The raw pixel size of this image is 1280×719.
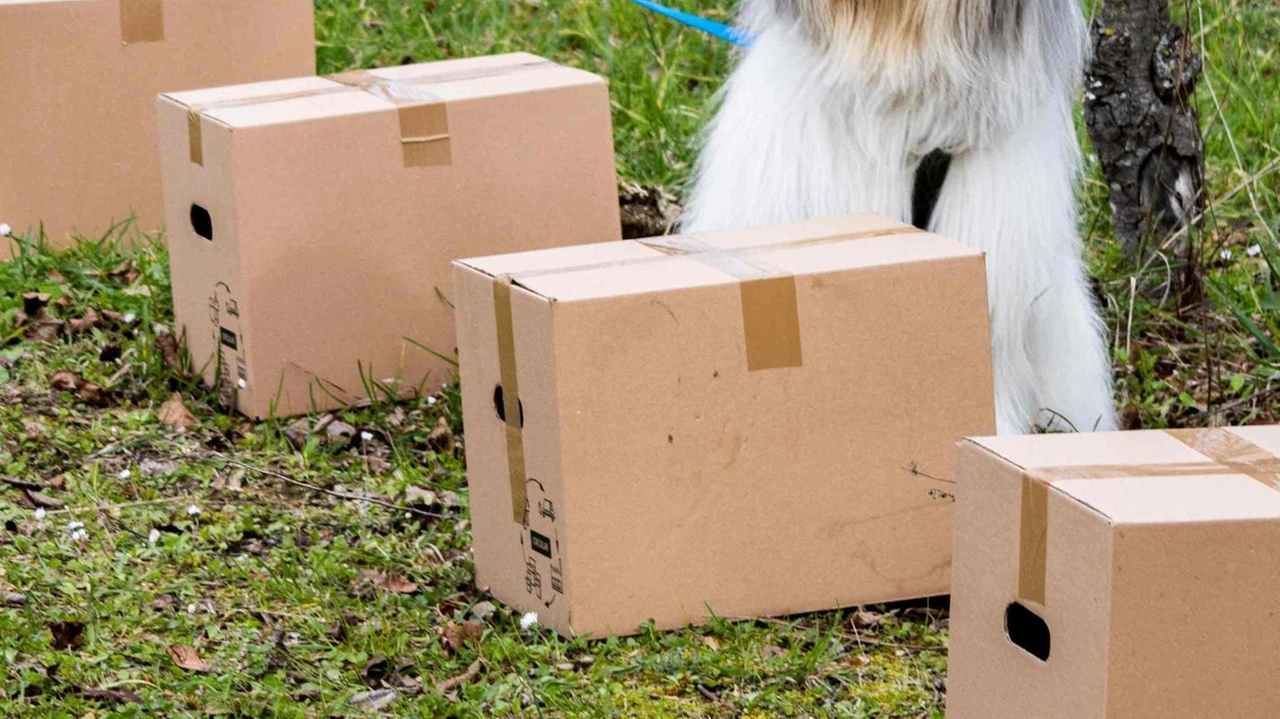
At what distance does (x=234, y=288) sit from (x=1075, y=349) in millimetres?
1834

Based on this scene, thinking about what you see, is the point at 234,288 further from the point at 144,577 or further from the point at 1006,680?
the point at 1006,680

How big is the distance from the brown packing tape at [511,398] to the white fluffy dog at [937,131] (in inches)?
30.0

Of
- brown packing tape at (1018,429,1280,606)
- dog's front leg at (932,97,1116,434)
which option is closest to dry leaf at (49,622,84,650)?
brown packing tape at (1018,429,1280,606)

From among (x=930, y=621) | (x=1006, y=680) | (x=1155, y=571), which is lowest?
(x=930, y=621)

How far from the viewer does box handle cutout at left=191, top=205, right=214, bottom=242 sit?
13.1 feet

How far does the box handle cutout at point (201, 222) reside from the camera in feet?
13.1

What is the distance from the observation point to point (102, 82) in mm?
4574

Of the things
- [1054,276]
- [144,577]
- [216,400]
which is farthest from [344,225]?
[1054,276]

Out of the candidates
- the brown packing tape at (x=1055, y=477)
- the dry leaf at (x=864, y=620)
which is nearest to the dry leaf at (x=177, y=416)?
the dry leaf at (x=864, y=620)

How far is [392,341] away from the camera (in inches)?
159

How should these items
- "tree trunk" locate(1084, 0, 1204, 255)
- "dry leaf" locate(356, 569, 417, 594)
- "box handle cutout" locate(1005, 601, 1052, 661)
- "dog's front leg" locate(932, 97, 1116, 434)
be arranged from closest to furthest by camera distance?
"box handle cutout" locate(1005, 601, 1052, 661), "dry leaf" locate(356, 569, 417, 594), "dog's front leg" locate(932, 97, 1116, 434), "tree trunk" locate(1084, 0, 1204, 255)

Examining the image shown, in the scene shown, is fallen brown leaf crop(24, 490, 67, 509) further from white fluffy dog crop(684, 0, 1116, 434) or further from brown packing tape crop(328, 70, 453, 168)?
white fluffy dog crop(684, 0, 1116, 434)

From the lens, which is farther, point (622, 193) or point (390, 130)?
point (622, 193)

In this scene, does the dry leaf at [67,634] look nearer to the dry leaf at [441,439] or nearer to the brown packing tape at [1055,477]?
the dry leaf at [441,439]
